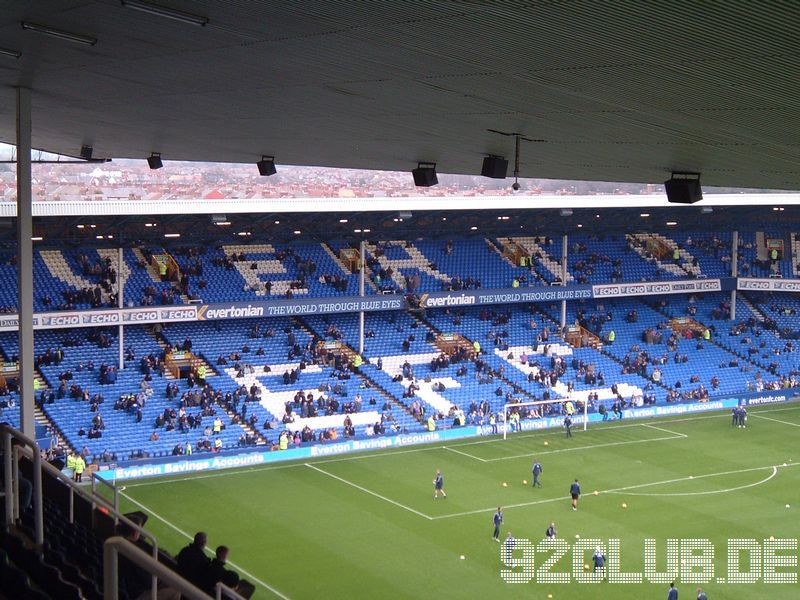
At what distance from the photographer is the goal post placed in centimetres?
3925

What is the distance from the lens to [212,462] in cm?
3278

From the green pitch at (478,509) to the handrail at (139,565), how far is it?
17706 millimetres

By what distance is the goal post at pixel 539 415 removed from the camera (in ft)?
129

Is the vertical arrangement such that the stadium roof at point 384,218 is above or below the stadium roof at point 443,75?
below

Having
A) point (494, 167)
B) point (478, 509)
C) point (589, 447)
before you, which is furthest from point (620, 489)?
point (494, 167)

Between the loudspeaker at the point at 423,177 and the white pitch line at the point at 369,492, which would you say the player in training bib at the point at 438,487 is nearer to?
the white pitch line at the point at 369,492

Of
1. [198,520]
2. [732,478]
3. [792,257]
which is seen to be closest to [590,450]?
[732,478]

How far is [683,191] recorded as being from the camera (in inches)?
571

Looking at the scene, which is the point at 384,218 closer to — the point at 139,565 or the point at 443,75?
the point at 443,75

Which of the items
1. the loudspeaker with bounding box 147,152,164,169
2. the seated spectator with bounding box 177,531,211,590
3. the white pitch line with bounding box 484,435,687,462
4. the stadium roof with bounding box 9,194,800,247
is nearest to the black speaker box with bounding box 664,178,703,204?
the seated spectator with bounding box 177,531,211,590

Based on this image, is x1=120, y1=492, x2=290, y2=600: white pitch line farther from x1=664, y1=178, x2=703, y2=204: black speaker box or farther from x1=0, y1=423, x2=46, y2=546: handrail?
x1=0, y1=423, x2=46, y2=546: handrail

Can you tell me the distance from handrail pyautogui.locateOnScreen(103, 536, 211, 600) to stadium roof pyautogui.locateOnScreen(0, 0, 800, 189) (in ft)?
12.3

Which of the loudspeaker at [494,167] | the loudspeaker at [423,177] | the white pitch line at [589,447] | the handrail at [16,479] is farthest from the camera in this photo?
the white pitch line at [589,447]

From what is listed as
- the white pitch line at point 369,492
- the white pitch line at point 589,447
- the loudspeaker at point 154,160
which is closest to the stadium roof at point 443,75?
the loudspeaker at point 154,160
